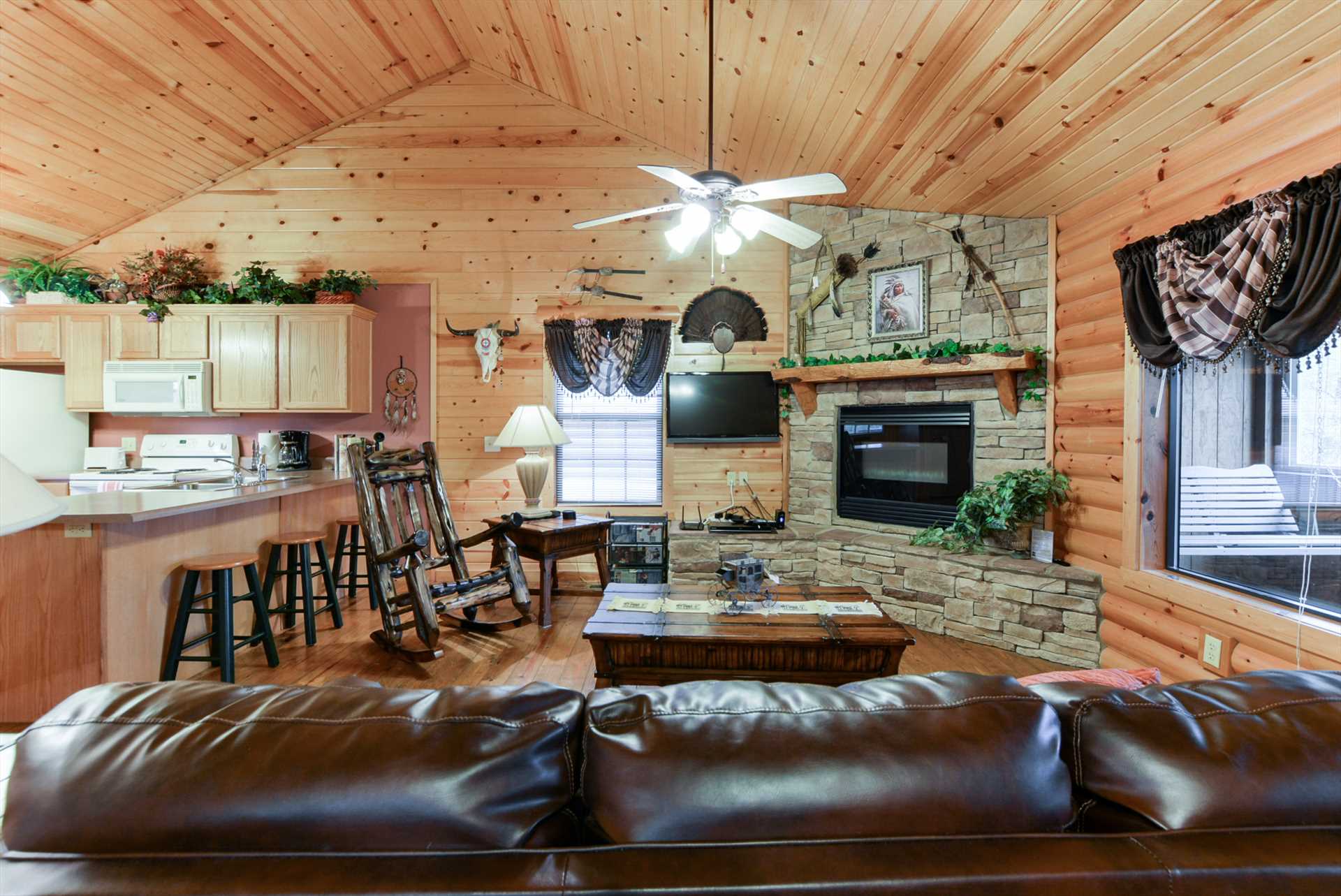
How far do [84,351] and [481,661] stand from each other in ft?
13.8

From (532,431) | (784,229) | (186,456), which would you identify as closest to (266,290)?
(186,456)

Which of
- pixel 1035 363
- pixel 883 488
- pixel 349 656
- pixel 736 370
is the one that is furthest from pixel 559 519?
pixel 1035 363

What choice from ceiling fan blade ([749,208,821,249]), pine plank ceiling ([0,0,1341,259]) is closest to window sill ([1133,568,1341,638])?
pine plank ceiling ([0,0,1341,259])

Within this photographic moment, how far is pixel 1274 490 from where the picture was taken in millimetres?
2613

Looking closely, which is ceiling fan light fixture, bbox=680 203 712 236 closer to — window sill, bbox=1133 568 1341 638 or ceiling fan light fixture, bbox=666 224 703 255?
ceiling fan light fixture, bbox=666 224 703 255

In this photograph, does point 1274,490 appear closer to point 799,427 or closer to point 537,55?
point 799,427

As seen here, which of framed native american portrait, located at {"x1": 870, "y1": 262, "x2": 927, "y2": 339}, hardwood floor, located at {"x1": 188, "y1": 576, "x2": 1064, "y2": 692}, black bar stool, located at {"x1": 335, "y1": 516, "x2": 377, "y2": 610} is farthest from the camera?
black bar stool, located at {"x1": 335, "y1": 516, "x2": 377, "y2": 610}

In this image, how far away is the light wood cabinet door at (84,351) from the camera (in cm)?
489

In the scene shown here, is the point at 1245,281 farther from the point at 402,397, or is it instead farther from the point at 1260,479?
the point at 402,397

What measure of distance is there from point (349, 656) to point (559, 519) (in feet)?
4.88

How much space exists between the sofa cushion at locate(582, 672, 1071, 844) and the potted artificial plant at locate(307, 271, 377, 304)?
4.89m

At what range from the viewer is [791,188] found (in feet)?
8.21

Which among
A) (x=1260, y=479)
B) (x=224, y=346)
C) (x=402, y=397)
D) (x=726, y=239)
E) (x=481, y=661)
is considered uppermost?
(x=726, y=239)

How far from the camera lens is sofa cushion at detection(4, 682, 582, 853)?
717mm
